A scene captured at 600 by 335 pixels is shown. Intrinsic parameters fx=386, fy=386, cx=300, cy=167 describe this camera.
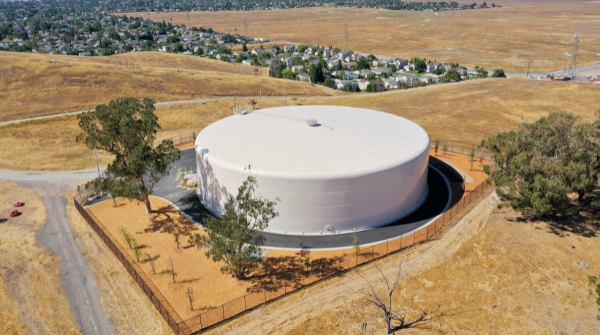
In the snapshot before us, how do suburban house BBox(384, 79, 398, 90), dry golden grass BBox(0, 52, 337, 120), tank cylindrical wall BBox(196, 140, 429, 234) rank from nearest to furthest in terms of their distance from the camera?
tank cylindrical wall BBox(196, 140, 429, 234)
dry golden grass BBox(0, 52, 337, 120)
suburban house BBox(384, 79, 398, 90)

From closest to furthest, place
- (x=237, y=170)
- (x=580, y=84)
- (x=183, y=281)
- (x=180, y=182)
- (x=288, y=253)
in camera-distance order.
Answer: (x=183, y=281), (x=288, y=253), (x=237, y=170), (x=180, y=182), (x=580, y=84)

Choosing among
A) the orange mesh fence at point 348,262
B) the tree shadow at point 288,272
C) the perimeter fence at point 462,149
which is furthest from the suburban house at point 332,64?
the tree shadow at point 288,272

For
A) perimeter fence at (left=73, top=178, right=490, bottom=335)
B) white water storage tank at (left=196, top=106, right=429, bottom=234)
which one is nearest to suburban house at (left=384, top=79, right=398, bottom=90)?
white water storage tank at (left=196, top=106, right=429, bottom=234)

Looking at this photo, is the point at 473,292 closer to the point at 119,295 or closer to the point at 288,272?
the point at 288,272

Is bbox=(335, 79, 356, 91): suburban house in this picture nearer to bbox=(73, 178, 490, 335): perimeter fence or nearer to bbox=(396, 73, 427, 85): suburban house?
bbox=(396, 73, 427, 85): suburban house

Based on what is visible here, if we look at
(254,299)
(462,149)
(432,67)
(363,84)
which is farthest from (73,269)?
(432,67)

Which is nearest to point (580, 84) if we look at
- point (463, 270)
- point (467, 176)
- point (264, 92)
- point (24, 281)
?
point (467, 176)

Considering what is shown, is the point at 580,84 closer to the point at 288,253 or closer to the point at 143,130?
the point at 288,253

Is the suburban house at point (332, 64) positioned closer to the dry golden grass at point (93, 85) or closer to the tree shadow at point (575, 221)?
the dry golden grass at point (93, 85)
